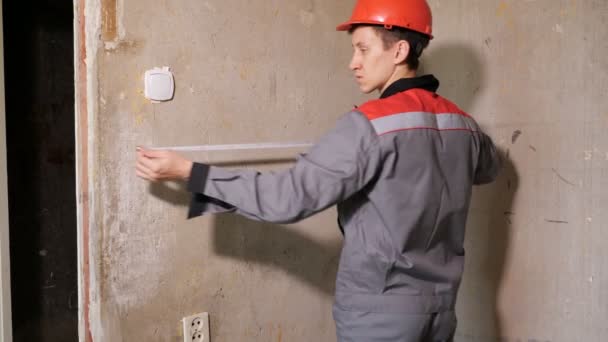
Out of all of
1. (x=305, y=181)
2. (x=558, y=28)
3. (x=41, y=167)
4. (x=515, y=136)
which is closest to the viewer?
(x=305, y=181)

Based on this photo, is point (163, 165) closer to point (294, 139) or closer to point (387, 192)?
point (387, 192)

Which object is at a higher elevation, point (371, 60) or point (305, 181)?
point (371, 60)

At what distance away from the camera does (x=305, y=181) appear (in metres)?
1.08

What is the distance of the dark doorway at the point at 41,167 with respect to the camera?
8.28 feet

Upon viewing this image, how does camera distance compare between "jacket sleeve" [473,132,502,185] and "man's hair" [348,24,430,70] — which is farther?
"jacket sleeve" [473,132,502,185]

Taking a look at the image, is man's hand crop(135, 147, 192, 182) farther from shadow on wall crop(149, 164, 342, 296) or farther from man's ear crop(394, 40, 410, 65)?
man's ear crop(394, 40, 410, 65)

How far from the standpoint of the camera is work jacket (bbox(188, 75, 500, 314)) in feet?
3.55

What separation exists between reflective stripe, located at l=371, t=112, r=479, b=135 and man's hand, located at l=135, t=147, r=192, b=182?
42 cm

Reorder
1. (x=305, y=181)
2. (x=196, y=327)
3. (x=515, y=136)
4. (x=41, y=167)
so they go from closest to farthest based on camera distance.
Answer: (x=305, y=181) → (x=196, y=327) → (x=515, y=136) → (x=41, y=167)

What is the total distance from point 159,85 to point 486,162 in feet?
2.92

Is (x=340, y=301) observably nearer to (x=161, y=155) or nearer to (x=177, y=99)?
(x=161, y=155)

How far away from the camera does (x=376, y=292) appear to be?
46.1 inches


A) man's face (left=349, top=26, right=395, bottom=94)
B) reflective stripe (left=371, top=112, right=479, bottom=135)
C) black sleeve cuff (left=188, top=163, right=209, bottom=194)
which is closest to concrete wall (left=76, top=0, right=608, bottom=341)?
black sleeve cuff (left=188, top=163, right=209, bottom=194)

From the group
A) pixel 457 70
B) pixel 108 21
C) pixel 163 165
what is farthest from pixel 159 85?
pixel 457 70
